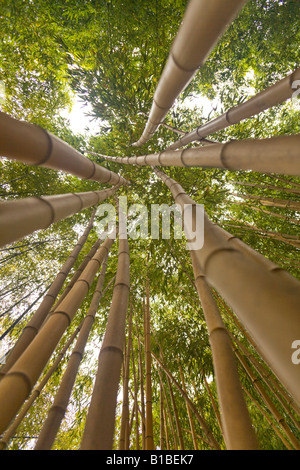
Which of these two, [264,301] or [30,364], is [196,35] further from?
[30,364]

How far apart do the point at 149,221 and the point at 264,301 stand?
11.2ft

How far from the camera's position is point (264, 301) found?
1.70 ft

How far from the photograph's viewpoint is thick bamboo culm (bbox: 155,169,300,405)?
1.53ft

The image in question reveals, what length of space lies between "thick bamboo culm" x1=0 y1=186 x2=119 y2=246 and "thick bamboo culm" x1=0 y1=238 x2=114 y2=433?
56 centimetres

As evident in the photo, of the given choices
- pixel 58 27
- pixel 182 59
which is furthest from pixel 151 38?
pixel 182 59

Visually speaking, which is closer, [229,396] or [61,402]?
[229,396]

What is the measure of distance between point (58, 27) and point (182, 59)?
2982mm

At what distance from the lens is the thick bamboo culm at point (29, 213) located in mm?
792

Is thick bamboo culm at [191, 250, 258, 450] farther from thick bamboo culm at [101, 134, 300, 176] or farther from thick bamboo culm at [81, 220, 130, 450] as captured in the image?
thick bamboo culm at [101, 134, 300, 176]

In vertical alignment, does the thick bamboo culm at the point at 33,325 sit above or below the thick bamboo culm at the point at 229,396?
above

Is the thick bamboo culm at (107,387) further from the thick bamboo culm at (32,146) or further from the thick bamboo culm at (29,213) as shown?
the thick bamboo culm at (32,146)

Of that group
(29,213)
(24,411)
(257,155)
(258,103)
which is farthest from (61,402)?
(258,103)

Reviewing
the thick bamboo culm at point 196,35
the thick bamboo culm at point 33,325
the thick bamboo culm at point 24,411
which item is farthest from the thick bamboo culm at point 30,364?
the thick bamboo culm at point 196,35

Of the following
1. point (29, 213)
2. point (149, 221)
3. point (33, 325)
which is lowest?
point (29, 213)
